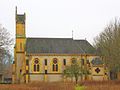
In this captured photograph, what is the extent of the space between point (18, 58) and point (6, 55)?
3272 centimetres

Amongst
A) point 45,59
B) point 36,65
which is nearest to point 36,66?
point 36,65

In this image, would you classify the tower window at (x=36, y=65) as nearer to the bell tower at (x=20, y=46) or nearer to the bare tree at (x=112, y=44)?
the bell tower at (x=20, y=46)

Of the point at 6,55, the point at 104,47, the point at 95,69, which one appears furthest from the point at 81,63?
the point at 6,55

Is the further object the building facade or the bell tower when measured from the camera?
the bell tower

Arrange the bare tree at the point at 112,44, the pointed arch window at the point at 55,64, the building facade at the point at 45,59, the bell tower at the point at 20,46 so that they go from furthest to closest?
the pointed arch window at the point at 55,64, the bell tower at the point at 20,46, the building facade at the point at 45,59, the bare tree at the point at 112,44

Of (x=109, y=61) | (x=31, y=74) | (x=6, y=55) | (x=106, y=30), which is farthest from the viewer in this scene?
(x=31, y=74)

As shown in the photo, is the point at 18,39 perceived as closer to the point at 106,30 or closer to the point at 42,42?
the point at 42,42

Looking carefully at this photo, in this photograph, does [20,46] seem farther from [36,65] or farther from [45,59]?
[45,59]

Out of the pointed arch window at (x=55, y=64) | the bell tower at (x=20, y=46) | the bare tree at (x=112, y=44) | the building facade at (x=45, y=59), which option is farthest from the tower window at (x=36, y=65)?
the bare tree at (x=112, y=44)

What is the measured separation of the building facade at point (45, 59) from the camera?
8850 centimetres

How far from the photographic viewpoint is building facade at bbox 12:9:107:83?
8850cm

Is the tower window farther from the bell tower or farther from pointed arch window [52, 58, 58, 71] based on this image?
pointed arch window [52, 58, 58, 71]

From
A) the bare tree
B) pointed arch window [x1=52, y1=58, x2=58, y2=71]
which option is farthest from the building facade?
the bare tree

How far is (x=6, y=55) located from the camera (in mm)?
57625
